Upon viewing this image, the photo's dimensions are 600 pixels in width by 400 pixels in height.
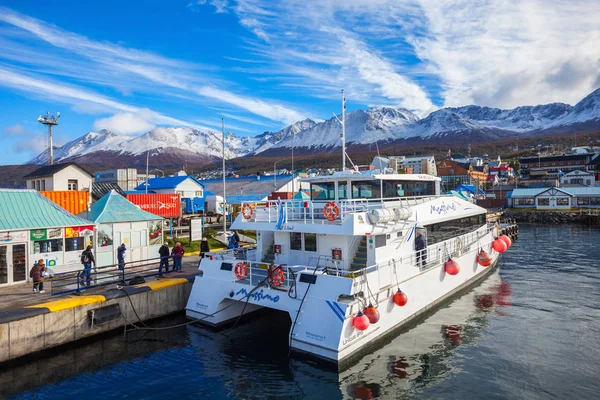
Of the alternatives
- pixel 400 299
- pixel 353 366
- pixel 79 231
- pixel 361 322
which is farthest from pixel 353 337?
pixel 79 231

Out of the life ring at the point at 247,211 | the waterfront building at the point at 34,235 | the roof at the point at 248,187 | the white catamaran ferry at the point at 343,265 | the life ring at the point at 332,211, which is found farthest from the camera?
the roof at the point at 248,187

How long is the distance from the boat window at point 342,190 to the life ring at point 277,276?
442 centimetres

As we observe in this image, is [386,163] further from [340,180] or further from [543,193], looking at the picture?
[543,193]

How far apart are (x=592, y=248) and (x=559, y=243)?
344 centimetres

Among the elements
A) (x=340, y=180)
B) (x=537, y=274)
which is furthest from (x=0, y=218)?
(x=537, y=274)

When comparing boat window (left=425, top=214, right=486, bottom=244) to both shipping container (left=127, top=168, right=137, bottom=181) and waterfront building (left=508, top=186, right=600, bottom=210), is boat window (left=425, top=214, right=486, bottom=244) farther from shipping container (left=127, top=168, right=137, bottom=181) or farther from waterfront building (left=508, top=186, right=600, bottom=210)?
waterfront building (left=508, top=186, right=600, bottom=210)

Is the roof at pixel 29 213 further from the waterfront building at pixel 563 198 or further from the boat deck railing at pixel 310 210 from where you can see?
the waterfront building at pixel 563 198

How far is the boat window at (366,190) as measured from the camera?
1528 centimetres

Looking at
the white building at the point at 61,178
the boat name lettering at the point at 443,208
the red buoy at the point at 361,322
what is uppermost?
the white building at the point at 61,178

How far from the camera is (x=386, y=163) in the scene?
2020 cm

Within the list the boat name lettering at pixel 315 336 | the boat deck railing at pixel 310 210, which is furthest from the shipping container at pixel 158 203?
the boat name lettering at pixel 315 336

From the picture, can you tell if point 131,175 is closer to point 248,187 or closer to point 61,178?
point 248,187

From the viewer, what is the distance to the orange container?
21.1 metres

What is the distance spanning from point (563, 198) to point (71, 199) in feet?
227
